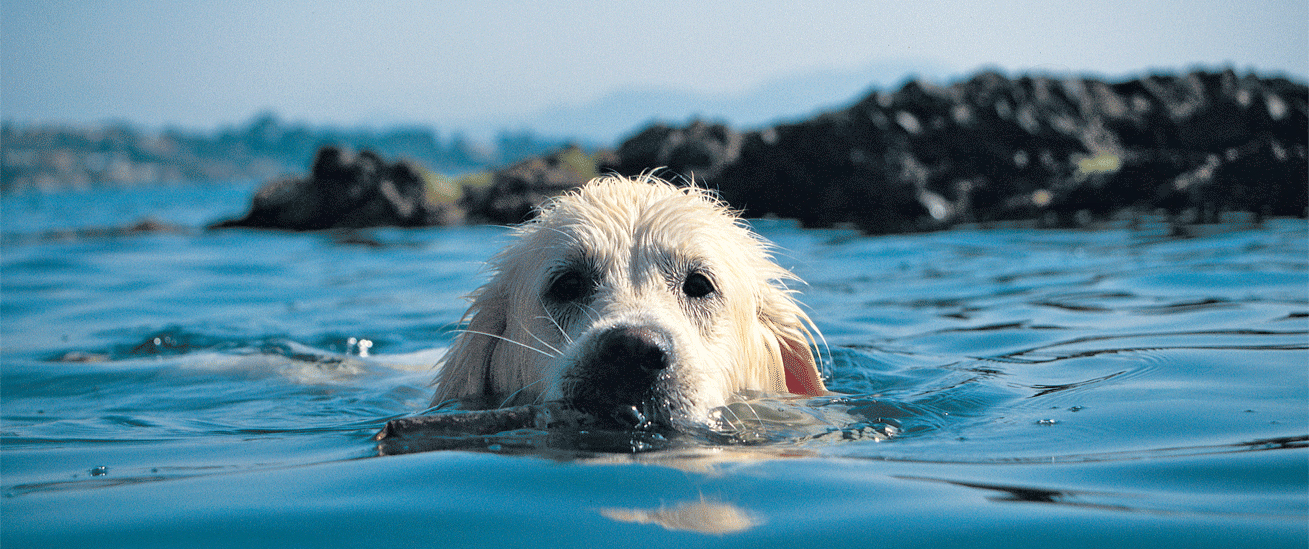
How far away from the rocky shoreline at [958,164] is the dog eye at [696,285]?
11.9 meters

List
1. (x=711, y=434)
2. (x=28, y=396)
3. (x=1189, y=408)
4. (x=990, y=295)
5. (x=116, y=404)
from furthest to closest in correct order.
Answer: (x=990, y=295) → (x=28, y=396) → (x=116, y=404) → (x=1189, y=408) → (x=711, y=434)

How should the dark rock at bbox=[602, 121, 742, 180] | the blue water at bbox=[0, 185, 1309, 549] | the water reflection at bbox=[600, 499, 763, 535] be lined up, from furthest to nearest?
the dark rock at bbox=[602, 121, 742, 180] → the blue water at bbox=[0, 185, 1309, 549] → the water reflection at bbox=[600, 499, 763, 535]

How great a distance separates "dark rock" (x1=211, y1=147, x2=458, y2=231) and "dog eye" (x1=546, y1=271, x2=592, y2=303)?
17918mm

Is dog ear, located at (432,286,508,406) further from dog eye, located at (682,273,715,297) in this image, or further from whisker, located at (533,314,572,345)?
dog eye, located at (682,273,715,297)

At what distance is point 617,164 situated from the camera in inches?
872

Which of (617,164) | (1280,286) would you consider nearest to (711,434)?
(1280,286)

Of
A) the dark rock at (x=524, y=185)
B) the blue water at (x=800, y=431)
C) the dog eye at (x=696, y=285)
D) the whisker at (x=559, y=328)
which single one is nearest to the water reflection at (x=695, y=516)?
the blue water at (x=800, y=431)

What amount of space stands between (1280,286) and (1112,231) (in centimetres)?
559

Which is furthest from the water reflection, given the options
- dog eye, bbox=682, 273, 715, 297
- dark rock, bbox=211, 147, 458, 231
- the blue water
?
dark rock, bbox=211, 147, 458, 231

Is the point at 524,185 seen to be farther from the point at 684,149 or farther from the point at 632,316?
the point at 632,316

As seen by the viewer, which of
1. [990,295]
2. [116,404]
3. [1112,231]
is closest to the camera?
[116,404]

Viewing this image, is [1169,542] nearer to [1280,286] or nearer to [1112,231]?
[1280,286]

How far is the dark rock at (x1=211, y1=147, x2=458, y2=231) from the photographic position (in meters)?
22.4

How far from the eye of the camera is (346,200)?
23.2 m
